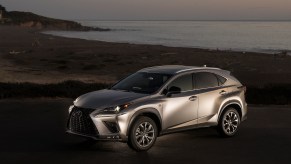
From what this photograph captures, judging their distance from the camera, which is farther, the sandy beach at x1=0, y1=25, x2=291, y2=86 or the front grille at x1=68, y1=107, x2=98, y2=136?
the sandy beach at x1=0, y1=25, x2=291, y2=86

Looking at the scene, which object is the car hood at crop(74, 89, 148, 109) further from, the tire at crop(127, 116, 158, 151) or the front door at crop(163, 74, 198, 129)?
the front door at crop(163, 74, 198, 129)

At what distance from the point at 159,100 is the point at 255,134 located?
2964 millimetres

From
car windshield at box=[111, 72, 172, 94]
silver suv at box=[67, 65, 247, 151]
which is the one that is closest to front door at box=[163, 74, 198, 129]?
silver suv at box=[67, 65, 247, 151]

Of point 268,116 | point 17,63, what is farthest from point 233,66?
point 268,116

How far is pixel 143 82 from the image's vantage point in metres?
10.8

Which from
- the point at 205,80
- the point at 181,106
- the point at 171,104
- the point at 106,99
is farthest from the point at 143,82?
the point at 205,80

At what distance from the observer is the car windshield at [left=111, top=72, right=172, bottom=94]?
10.5 m

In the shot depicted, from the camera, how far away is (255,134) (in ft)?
39.1

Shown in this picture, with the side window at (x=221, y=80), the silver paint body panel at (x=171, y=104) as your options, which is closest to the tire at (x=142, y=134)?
the silver paint body panel at (x=171, y=104)

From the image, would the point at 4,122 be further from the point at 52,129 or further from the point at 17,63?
the point at 17,63

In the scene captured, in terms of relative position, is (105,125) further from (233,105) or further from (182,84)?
(233,105)

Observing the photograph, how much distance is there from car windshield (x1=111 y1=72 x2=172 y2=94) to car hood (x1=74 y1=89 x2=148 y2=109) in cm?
34

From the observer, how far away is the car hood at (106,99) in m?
9.68

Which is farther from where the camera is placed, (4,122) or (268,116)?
(268,116)
